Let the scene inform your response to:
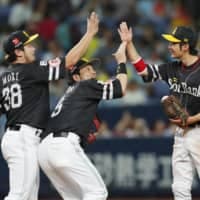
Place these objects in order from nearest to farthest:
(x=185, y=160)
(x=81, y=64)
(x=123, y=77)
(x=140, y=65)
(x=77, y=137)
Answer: (x=77, y=137), (x=123, y=77), (x=81, y=64), (x=185, y=160), (x=140, y=65)

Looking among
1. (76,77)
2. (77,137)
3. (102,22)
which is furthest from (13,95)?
(102,22)

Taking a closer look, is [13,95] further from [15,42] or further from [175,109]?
[175,109]

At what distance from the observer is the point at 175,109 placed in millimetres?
9328

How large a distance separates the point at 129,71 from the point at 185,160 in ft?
21.2

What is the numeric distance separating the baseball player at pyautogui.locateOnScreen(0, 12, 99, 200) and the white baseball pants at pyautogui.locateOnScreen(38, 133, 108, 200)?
182mm

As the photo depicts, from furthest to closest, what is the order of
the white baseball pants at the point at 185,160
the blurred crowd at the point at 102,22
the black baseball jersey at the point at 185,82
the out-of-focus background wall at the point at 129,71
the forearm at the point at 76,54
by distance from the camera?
the blurred crowd at the point at 102,22 → the out-of-focus background wall at the point at 129,71 → the black baseball jersey at the point at 185,82 → the white baseball pants at the point at 185,160 → the forearm at the point at 76,54

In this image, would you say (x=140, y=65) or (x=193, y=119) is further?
(x=140, y=65)

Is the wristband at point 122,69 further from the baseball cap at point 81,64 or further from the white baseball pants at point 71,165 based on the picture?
the white baseball pants at point 71,165

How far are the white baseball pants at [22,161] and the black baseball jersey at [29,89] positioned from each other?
4.6 inches

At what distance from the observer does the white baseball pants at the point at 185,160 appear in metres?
9.27

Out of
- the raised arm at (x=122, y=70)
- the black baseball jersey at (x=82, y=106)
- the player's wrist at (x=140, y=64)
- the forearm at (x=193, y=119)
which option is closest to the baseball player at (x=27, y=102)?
the black baseball jersey at (x=82, y=106)

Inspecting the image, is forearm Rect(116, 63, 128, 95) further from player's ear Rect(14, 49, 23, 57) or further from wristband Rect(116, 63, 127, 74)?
player's ear Rect(14, 49, 23, 57)

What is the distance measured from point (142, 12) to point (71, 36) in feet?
5.23

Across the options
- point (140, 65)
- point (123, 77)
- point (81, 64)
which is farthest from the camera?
point (140, 65)
